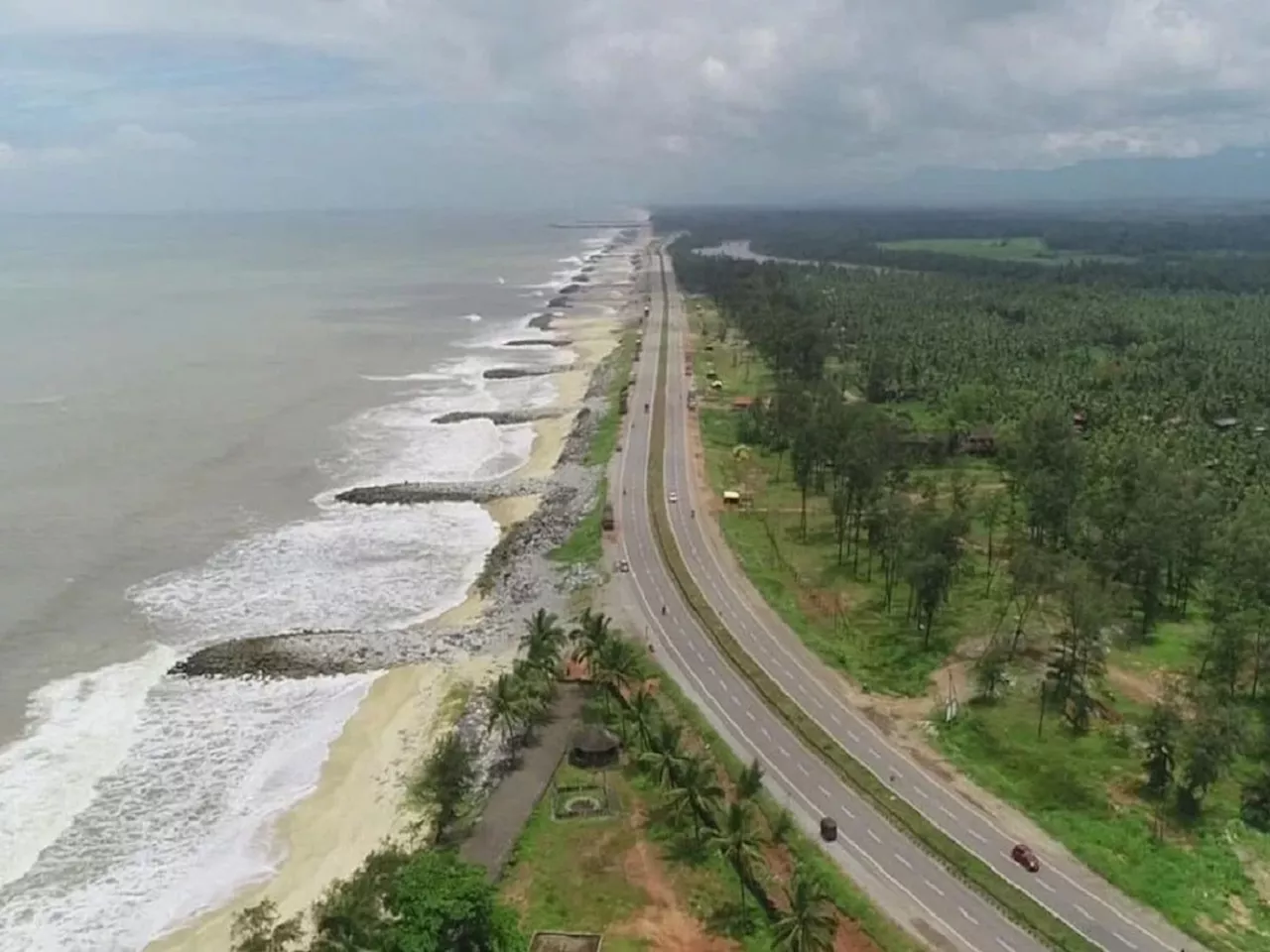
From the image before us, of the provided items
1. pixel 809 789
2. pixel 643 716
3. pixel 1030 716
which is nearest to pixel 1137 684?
pixel 1030 716

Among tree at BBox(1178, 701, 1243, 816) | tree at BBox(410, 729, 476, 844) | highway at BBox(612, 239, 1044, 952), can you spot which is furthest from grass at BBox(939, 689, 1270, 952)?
tree at BBox(410, 729, 476, 844)

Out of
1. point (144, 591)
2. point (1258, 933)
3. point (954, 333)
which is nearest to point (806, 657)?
point (1258, 933)

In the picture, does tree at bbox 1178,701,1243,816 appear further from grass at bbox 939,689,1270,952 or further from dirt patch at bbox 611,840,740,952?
dirt patch at bbox 611,840,740,952

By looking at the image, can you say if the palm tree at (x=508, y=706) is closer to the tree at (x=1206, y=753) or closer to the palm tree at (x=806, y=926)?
the palm tree at (x=806, y=926)

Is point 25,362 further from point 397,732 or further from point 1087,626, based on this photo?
point 1087,626

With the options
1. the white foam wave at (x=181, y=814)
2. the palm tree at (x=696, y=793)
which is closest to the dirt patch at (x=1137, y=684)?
the palm tree at (x=696, y=793)

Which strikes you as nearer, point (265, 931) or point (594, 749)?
point (265, 931)

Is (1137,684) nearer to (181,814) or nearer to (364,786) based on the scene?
(364,786)
